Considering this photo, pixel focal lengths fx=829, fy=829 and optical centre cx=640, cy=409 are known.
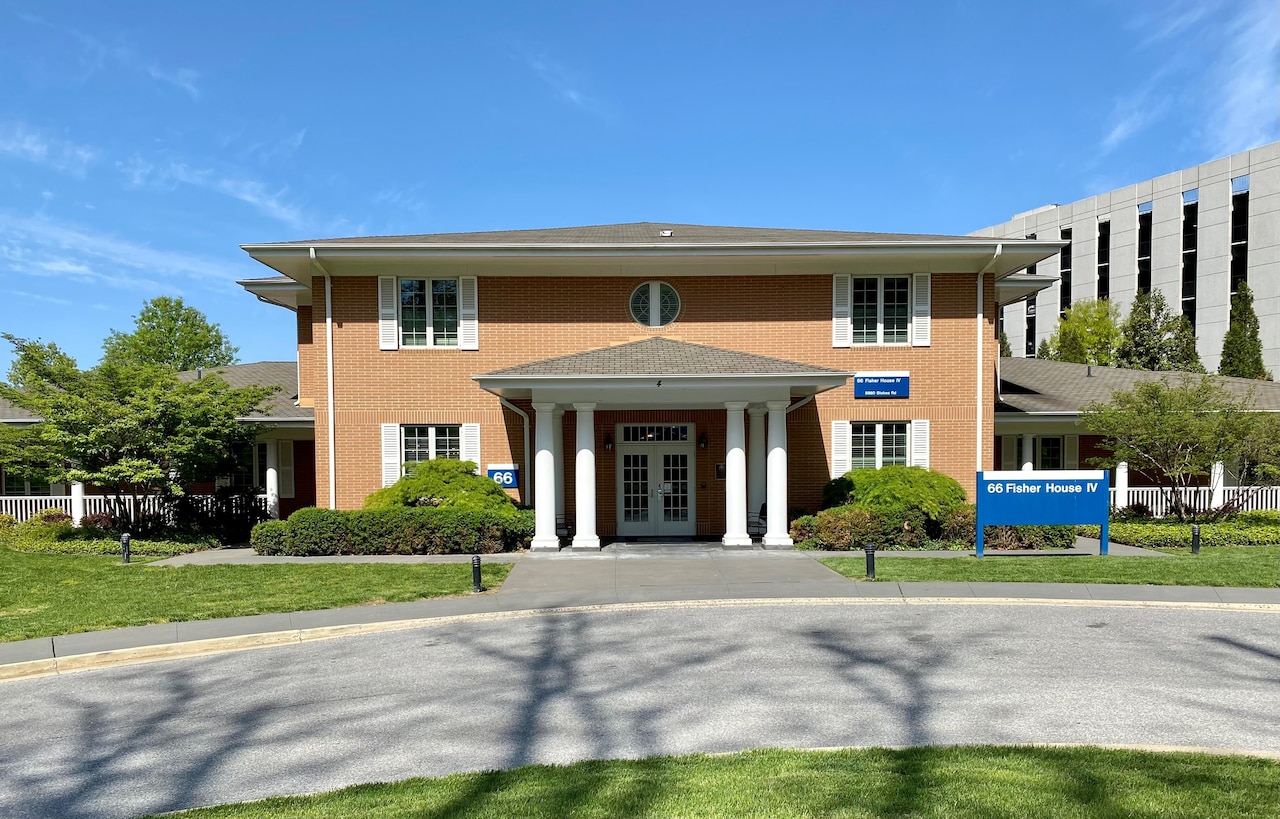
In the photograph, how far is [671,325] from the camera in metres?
20.8

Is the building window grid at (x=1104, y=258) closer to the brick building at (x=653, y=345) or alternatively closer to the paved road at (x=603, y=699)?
the brick building at (x=653, y=345)

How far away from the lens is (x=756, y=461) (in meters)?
19.8

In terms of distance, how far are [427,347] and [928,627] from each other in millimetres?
13749

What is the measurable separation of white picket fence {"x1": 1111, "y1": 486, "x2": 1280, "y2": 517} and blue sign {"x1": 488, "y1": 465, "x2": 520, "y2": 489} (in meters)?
15.8

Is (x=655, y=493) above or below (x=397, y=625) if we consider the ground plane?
above

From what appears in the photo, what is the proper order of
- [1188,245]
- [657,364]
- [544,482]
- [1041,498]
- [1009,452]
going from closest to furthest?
[1041,498] → [657,364] → [544,482] → [1009,452] → [1188,245]

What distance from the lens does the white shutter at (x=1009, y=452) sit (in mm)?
24484

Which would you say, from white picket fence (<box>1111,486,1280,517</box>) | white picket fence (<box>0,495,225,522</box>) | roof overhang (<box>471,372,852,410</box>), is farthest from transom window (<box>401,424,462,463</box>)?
white picket fence (<box>1111,486,1280,517</box>)

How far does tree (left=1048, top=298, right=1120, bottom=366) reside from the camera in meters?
48.6

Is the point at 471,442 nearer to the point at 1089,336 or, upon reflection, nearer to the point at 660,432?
the point at 660,432

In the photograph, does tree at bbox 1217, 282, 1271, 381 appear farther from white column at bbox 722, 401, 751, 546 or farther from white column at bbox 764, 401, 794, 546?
white column at bbox 722, 401, 751, 546

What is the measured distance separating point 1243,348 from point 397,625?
49156 mm

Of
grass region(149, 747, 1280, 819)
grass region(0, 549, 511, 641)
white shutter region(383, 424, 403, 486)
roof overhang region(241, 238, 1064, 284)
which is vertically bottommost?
grass region(0, 549, 511, 641)

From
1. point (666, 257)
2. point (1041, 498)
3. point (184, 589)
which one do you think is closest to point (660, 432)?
point (666, 257)
